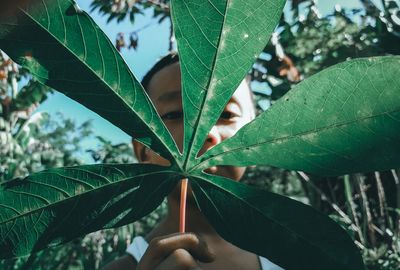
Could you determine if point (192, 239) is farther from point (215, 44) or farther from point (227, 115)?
point (227, 115)

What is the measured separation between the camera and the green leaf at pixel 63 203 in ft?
1.52

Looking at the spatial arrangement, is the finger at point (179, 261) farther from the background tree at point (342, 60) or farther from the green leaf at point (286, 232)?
the background tree at point (342, 60)

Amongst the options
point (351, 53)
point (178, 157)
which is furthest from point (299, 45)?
point (178, 157)

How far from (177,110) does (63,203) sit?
488mm

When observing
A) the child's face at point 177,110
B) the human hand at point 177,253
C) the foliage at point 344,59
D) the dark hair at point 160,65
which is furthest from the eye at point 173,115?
the foliage at point 344,59

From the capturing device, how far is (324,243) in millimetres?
433

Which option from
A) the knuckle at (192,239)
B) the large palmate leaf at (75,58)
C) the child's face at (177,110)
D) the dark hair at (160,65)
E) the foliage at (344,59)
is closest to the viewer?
the large palmate leaf at (75,58)

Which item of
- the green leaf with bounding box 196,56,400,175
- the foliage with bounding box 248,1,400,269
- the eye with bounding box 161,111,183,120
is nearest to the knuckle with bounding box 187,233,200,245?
the green leaf with bounding box 196,56,400,175

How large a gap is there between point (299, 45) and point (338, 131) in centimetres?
314

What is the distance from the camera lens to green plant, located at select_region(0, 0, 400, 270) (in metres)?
0.42

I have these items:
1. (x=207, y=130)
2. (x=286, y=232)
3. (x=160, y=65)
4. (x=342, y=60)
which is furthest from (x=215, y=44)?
(x=342, y=60)

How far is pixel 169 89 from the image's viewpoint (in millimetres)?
999

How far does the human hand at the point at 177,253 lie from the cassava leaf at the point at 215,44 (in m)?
0.14

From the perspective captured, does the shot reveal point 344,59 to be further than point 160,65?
Yes
